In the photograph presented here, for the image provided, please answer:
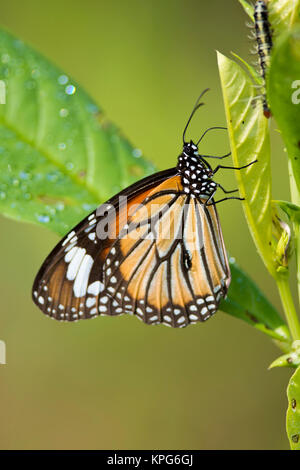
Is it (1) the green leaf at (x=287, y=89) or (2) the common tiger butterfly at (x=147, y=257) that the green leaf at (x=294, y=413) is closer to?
(1) the green leaf at (x=287, y=89)

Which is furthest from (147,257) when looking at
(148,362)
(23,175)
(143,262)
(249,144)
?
(148,362)

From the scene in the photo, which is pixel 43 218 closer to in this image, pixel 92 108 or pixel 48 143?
pixel 48 143

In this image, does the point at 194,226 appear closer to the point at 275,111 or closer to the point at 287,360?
the point at 287,360

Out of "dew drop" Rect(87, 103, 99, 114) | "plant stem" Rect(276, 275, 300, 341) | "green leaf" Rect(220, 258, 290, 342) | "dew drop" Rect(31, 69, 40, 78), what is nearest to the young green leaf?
"plant stem" Rect(276, 275, 300, 341)

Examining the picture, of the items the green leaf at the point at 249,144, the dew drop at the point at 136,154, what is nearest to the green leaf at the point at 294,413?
the green leaf at the point at 249,144

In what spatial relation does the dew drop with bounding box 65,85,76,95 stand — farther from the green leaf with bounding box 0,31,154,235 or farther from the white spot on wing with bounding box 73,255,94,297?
the white spot on wing with bounding box 73,255,94,297

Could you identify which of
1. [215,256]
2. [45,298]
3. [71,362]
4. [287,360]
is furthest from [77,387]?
[287,360]
